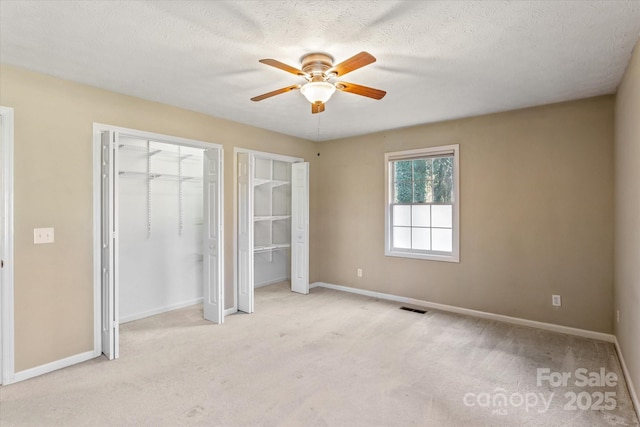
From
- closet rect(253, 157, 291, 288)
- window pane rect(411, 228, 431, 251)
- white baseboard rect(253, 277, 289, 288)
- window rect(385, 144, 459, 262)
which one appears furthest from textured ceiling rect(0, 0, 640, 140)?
white baseboard rect(253, 277, 289, 288)

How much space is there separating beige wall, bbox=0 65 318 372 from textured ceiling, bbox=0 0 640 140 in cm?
21

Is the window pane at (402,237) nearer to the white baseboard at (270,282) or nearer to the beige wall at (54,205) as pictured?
the white baseboard at (270,282)

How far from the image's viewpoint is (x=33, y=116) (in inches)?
108

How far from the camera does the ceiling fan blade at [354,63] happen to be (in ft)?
6.51

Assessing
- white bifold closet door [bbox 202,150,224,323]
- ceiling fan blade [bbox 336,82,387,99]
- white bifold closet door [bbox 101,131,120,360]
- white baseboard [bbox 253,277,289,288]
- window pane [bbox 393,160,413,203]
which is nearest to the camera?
ceiling fan blade [bbox 336,82,387,99]

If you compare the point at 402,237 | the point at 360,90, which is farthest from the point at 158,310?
the point at 360,90

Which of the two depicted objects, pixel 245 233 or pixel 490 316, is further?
pixel 245 233

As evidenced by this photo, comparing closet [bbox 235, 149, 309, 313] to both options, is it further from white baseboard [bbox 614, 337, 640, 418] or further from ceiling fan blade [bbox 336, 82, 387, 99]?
white baseboard [bbox 614, 337, 640, 418]

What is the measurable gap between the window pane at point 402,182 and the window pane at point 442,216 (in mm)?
390

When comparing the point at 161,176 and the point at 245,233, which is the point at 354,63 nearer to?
the point at 245,233

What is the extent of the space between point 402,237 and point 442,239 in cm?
59

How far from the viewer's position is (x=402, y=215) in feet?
16.1

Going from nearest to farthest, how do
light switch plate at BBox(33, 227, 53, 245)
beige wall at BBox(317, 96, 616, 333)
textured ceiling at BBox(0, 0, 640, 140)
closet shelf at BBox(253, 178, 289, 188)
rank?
textured ceiling at BBox(0, 0, 640, 140) < light switch plate at BBox(33, 227, 53, 245) < beige wall at BBox(317, 96, 616, 333) < closet shelf at BBox(253, 178, 289, 188)

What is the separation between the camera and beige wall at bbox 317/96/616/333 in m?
3.43
